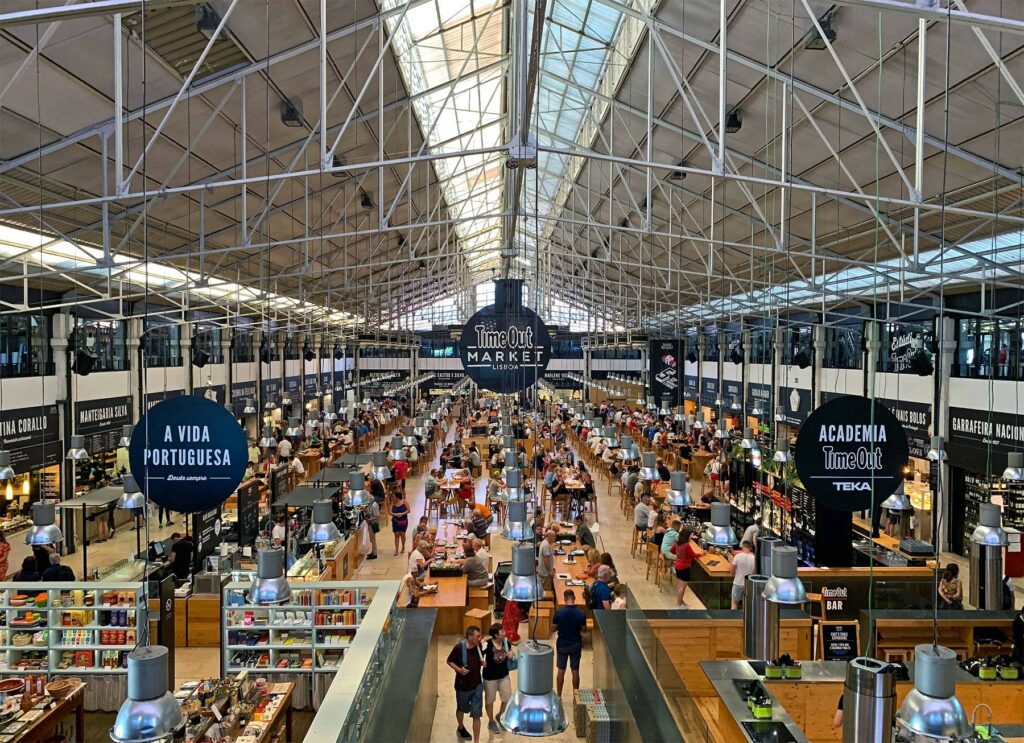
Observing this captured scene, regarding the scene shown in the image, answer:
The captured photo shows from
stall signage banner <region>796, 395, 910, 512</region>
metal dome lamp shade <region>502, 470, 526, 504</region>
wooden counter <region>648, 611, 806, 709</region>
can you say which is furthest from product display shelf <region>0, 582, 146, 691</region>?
stall signage banner <region>796, 395, 910, 512</region>

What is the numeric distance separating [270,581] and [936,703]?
513 cm

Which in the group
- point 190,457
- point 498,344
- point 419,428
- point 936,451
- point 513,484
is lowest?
point 513,484

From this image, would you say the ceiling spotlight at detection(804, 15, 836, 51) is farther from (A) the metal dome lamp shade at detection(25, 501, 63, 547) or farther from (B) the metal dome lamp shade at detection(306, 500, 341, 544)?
(A) the metal dome lamp shade at detection(25, 501, 63, 547)

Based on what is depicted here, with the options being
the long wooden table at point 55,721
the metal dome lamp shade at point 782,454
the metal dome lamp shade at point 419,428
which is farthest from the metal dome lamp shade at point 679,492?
the metal dome lamp shade at point 419,428

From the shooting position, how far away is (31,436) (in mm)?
14883

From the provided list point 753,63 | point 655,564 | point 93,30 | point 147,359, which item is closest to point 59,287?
point 147,359

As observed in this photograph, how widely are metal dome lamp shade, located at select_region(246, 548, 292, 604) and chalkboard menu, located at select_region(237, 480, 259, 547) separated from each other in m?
6.64

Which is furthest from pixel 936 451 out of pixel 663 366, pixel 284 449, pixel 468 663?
pixel 663 366

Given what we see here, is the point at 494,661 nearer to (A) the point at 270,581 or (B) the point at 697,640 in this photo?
(A) the point at 270,581

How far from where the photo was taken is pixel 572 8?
10.5 m

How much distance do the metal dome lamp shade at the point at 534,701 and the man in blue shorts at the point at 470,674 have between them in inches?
122

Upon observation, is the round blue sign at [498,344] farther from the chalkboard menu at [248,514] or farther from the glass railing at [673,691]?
the chalkboard menu at [248,514]

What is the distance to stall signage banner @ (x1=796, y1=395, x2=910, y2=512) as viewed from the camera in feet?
18.4

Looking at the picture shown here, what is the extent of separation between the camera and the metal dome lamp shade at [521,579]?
5961 mm
